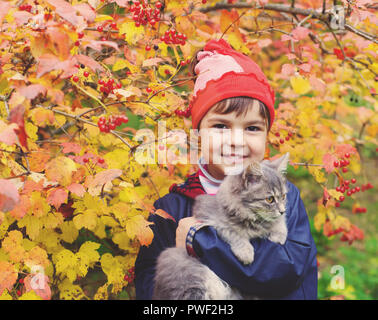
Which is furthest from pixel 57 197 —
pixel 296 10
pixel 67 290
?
pixel 296 10

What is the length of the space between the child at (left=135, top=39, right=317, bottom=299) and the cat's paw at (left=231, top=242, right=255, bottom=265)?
0.03 metres

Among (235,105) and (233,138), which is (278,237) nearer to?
(233,138)

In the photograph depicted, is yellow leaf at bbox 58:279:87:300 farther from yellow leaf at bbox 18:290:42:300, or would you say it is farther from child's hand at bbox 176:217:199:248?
child's hand at bbox 176:217:199:248

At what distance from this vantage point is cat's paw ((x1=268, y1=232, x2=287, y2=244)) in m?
2.11

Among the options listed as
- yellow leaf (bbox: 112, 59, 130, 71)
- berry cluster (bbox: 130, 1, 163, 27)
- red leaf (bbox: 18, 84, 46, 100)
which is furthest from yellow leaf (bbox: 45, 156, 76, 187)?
berry cluster (bbox: 130, 1, 163, 27)

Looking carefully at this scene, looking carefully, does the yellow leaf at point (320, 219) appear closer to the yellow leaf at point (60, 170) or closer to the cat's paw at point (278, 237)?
the cat's paw at point (278, 237)

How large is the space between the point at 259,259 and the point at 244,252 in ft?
0.30

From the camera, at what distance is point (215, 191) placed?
2.37 m

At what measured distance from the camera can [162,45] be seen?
2828 mm

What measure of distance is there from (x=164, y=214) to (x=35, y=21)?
131 cm

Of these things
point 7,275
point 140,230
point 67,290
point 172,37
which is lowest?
point 67,290

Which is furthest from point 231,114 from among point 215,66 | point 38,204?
point 38,204

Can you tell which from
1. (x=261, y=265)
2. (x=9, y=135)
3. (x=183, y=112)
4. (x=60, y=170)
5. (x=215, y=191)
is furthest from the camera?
(x=183, y=112)

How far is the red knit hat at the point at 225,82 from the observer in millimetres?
2195
